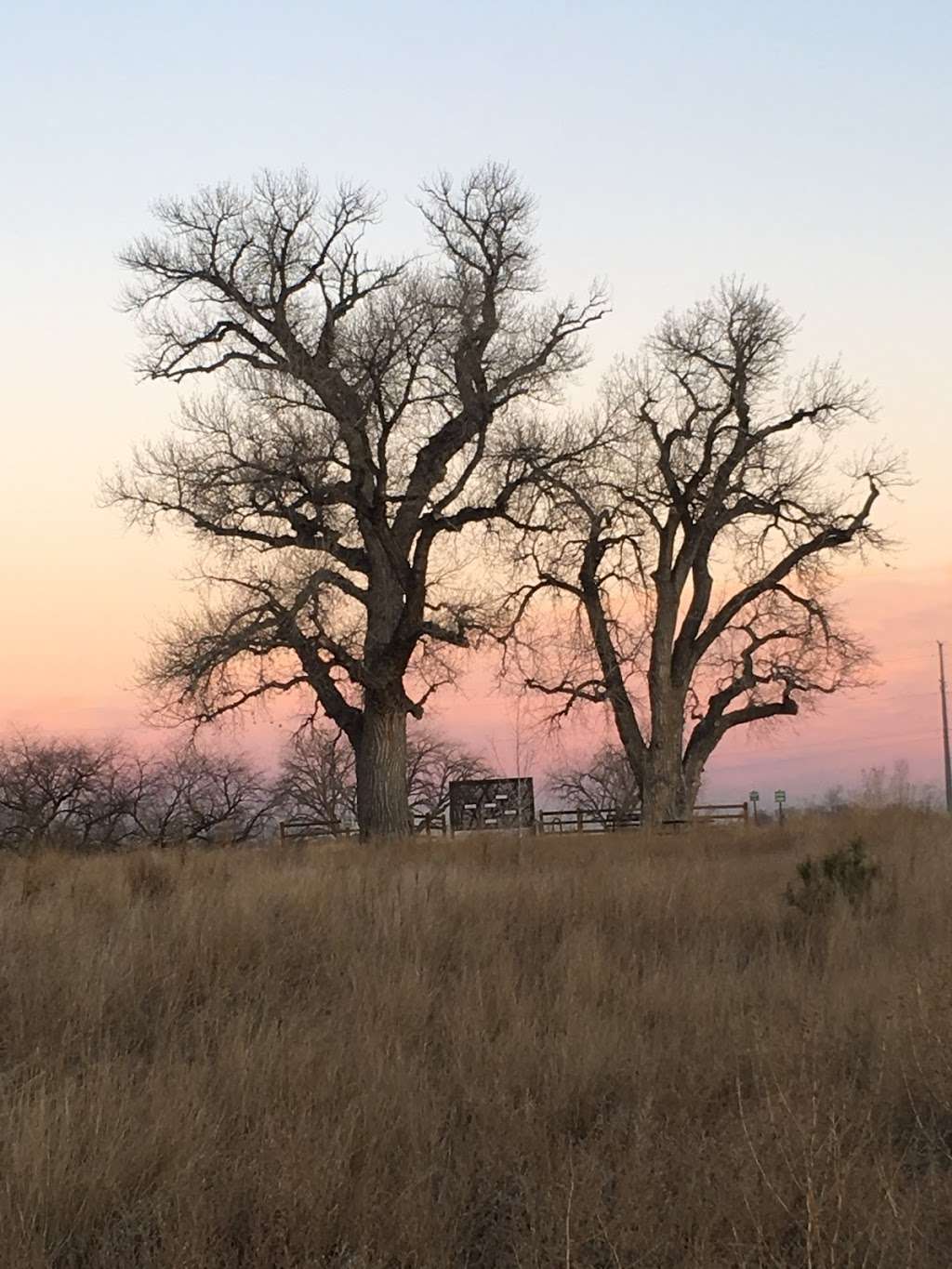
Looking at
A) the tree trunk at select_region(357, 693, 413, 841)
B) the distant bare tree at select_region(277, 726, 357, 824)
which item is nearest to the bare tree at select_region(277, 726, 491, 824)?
the distant bare tree at select_region(277, 726, 357, 824)

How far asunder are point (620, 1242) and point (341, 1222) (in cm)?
97

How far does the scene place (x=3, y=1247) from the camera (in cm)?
418

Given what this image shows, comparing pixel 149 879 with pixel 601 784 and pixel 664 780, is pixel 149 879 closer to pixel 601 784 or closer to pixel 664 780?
pixel 664 780

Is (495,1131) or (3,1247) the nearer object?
(3,1247)

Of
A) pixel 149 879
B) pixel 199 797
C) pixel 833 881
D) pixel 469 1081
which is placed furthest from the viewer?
pixel 199 797

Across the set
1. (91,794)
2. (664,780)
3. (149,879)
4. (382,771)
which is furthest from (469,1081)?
(91,794)

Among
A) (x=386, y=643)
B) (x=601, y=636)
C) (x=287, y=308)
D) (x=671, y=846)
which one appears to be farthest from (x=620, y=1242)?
(x=601, y=636)

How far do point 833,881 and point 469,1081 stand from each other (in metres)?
6.40

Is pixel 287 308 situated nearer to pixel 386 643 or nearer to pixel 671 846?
pixel 386 643

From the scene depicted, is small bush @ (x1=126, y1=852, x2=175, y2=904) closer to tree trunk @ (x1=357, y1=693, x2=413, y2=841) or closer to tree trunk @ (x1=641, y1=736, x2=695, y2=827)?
tree trunk @ (x1=357, y1=693, x2=413, y2=841)

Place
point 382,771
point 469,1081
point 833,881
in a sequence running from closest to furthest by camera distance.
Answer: point 469,1081 < point 833,881 < point 382,771

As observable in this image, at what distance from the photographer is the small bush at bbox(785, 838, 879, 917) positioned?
11047 mm

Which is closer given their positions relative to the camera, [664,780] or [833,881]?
[833,881]

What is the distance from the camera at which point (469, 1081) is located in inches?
238
